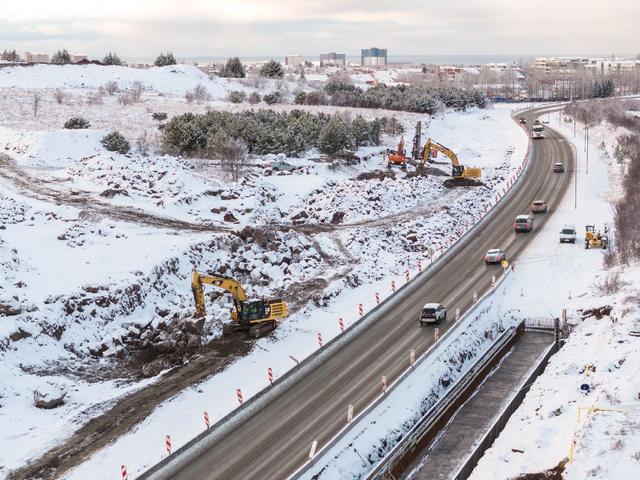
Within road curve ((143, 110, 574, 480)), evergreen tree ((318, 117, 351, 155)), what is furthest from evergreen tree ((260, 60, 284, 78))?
road curve ((143, 110, 574, 480))

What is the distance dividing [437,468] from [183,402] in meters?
12.6

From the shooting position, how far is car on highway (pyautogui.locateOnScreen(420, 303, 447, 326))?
43250 mm

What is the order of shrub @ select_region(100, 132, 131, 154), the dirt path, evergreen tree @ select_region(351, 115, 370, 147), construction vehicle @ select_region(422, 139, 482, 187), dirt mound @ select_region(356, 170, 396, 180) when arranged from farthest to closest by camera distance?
evergreen tree @ select_region(351, 115, 370, 147)
construction vehicle @ select_region(422, 139, 482, 187)
dirt mound @ select_region(356, 170, 396, 180)
shrub @ select_region(100, 132, 131, 154)
the dirt path

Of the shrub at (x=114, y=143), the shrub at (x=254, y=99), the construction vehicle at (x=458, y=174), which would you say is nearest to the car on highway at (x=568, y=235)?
the construction vehicle at (x=458, y=174)

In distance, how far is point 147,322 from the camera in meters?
41.8

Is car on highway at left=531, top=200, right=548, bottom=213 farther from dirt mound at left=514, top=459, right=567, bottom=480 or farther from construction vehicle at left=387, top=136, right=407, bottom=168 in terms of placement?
dirt mound at left=514, top=459, right=567, bottom=480

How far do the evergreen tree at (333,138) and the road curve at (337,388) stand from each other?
86.1 ft

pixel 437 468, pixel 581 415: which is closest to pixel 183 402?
pixel 437 468

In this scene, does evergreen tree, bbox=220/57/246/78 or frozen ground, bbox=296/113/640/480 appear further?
evergreen tree, bbox=220/57/246/78

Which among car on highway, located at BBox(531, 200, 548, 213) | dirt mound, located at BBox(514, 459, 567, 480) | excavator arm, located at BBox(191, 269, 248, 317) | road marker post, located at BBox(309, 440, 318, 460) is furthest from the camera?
car on highway, located at BBox(531, 200, 548, 213)

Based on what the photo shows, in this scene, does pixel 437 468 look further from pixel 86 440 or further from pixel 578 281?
pixel 578 281

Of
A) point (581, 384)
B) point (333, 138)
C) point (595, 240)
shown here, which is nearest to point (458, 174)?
point (333, 138)

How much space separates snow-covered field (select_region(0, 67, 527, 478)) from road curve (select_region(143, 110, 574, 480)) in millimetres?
1864

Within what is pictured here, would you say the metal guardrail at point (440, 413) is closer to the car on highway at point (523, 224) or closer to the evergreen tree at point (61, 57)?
the car on highway at point (523, 224)
